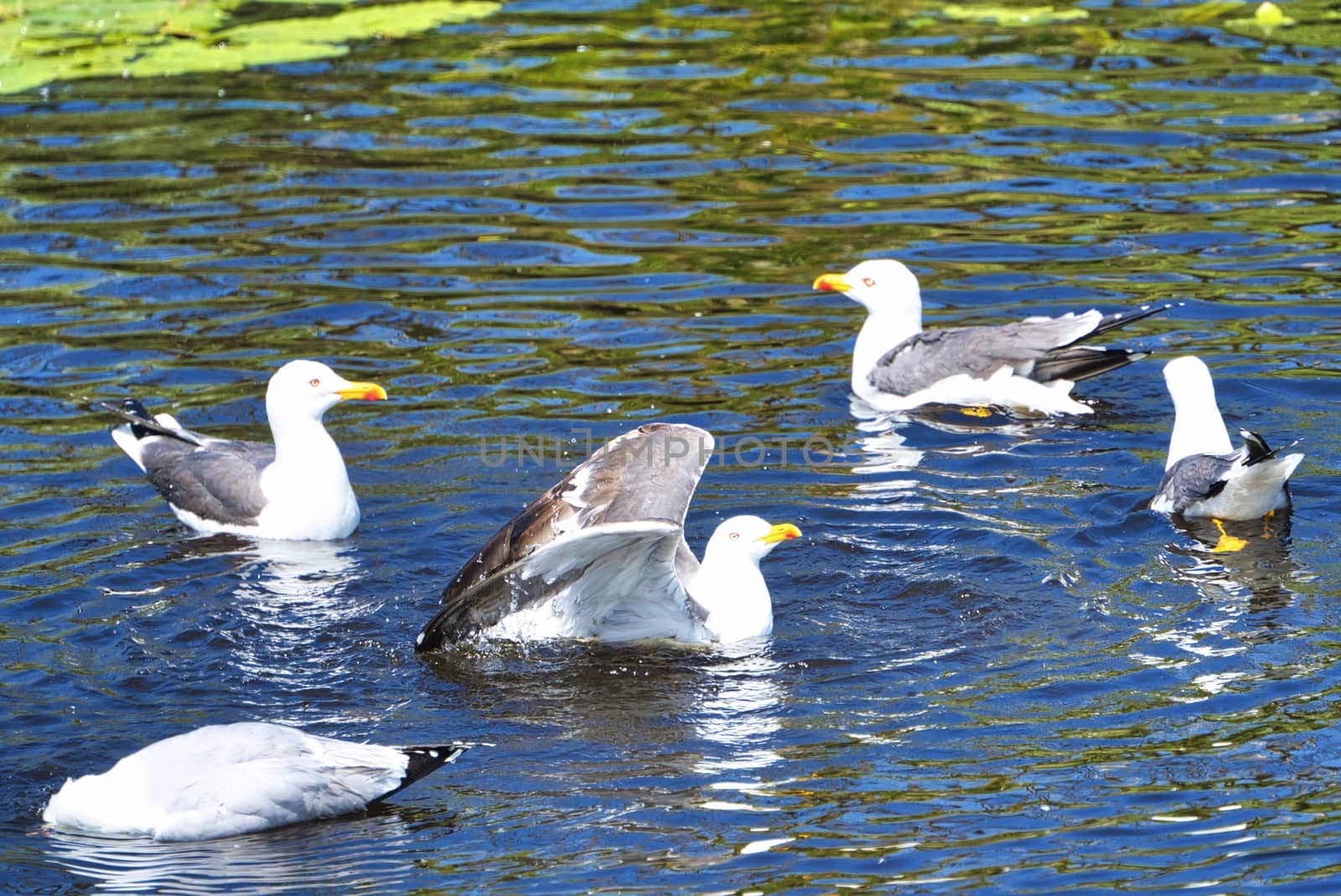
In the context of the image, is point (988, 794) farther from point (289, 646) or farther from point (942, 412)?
point (942, 412)

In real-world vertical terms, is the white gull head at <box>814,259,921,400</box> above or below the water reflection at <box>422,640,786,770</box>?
above

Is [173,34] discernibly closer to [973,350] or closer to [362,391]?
[362,391]

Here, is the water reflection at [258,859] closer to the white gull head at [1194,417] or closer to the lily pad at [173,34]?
the white gull head at [1194,417]

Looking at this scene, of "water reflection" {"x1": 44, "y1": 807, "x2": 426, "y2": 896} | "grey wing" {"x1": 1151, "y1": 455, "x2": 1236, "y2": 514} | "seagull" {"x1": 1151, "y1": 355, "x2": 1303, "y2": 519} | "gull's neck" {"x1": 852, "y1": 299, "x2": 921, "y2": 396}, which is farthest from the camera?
"gull's neck" {"x1": 852, "y1": 299, "x2": 921, "y2": 396}

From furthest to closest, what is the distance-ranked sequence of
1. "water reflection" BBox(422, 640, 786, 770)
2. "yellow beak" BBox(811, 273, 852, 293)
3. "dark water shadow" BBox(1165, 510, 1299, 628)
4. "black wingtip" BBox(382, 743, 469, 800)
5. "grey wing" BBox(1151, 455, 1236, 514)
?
"yellow beak" BBox(811, 273, 852, 293), "grey wing" BBox(1151, 455, 1236, 514), "dark water shadow" BBox(1165, 510, 1299, 628), "water reflection" BBox(422, 640, 786, 770), "black wingtip" BBox(382, 743, 469, 800)

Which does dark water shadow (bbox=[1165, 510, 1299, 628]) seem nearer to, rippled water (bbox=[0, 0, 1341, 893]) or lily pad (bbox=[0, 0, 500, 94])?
rippled water (bbox=[0, 0, 1341, 893])

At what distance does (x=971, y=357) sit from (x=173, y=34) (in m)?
11.9

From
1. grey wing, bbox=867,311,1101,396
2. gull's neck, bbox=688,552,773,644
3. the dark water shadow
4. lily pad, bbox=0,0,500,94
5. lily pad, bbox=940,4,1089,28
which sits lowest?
the dark water shadow

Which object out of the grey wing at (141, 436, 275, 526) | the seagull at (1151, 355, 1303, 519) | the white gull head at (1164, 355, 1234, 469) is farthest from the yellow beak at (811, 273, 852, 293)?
the grey wing at (141, 436, 275, 526)

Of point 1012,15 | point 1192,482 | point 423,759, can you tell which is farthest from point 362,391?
point 1012,15

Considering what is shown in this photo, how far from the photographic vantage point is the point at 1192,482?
930 centimetres

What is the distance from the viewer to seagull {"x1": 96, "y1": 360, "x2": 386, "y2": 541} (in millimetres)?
9828

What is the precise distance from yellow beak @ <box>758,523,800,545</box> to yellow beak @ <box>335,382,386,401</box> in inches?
101

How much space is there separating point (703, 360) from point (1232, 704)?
5.37m
